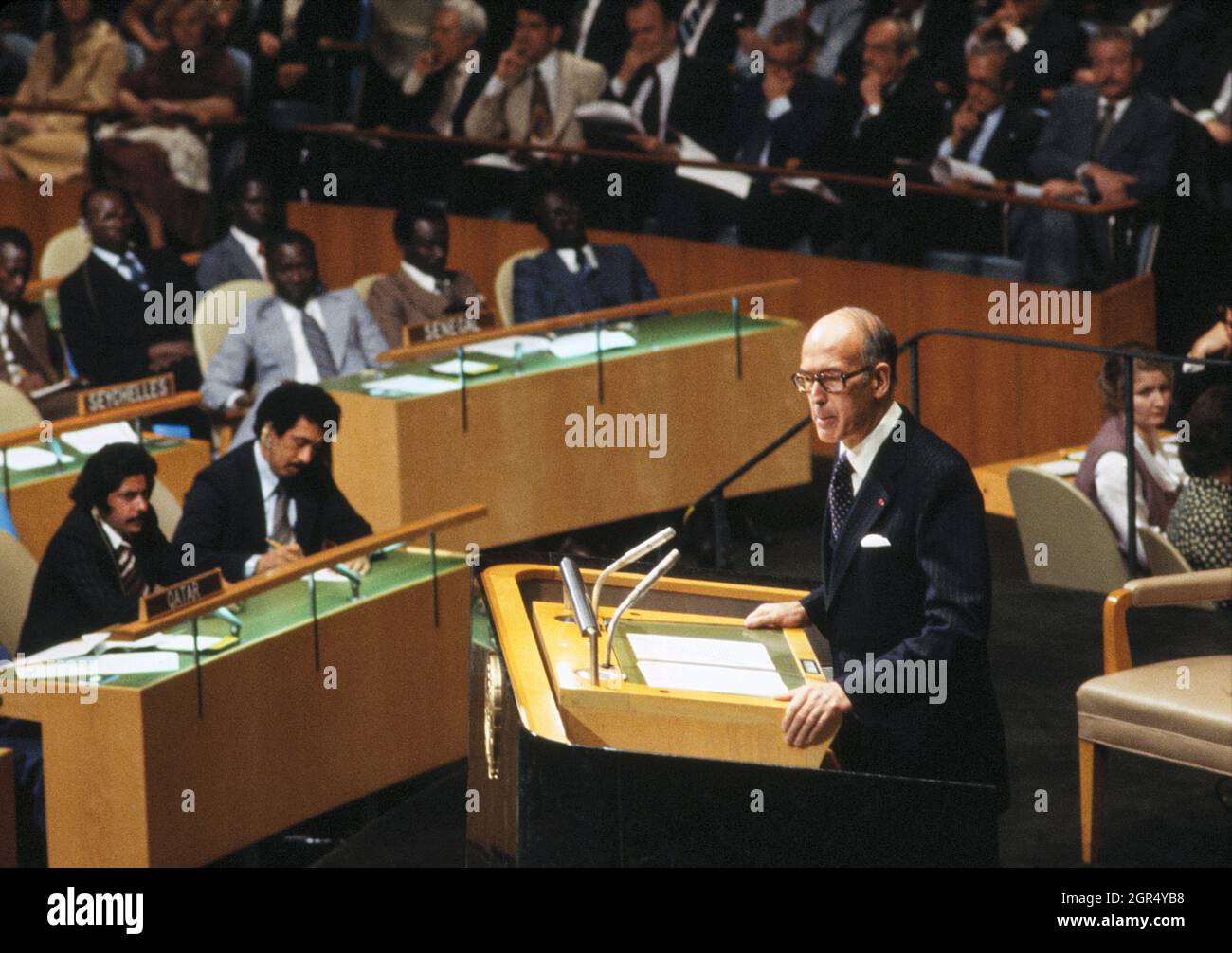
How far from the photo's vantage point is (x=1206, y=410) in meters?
5.29

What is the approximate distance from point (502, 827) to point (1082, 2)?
6.47 meters

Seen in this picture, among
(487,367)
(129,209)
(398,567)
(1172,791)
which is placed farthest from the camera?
(129,209)

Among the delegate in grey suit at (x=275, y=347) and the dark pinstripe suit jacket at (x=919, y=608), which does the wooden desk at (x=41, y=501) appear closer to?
the delegate in grey suit at (x=275, y=347)

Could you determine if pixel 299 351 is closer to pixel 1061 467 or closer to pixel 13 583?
pixel 13 583

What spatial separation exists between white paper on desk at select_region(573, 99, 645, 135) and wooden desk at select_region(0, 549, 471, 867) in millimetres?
3556

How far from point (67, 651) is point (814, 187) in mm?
4303

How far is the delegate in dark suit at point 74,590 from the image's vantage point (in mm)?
5125

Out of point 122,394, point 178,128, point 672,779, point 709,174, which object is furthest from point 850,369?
point 178,128

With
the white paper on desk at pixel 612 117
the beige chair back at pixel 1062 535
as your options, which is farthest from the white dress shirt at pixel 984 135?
the beige chair back at pixel 1062 535

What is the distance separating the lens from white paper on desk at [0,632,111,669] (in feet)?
15.4

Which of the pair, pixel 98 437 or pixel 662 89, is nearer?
pixel 98 437

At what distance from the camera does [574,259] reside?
7.83 meters
